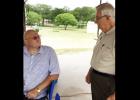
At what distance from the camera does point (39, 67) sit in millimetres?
2492

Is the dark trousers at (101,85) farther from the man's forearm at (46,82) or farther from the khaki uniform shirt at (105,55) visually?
the man's forearm at (46,82)

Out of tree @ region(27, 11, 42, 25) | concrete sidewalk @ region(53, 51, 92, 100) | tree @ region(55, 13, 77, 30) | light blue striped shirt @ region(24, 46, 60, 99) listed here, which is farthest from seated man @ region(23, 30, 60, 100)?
concrete sidewalk @ region(53, 51, 92, 100)

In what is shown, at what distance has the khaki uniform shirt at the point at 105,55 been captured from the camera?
2236mm

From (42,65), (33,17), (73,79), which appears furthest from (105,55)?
(73,79)

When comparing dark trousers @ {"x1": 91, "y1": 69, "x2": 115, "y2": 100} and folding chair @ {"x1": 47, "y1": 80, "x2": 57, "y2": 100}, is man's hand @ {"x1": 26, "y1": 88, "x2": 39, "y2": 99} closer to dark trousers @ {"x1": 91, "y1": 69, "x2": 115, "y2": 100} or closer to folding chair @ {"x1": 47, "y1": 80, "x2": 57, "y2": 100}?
folding chair @ {"x1": 47, "y1": 80, "x2": 57, "y2": 100}

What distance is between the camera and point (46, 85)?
2506 millimetres

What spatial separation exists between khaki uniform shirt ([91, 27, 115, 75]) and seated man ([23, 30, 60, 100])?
14.2 inches

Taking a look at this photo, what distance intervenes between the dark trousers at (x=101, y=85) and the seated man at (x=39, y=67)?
33 centimetres

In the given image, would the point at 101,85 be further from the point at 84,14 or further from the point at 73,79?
the point at 73,79

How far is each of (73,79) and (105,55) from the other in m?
3.17

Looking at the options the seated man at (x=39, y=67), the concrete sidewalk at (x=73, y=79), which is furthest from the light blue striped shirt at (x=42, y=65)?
the concrete sidewalk at (x=73, y=79)
